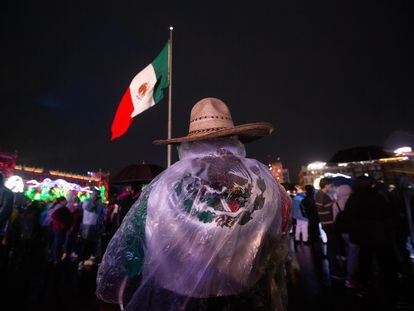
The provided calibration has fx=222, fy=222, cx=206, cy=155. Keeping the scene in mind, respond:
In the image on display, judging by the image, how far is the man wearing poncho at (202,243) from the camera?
1.28 metres

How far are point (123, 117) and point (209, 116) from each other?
6.48 meters


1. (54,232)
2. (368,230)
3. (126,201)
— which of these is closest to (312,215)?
(368,230)

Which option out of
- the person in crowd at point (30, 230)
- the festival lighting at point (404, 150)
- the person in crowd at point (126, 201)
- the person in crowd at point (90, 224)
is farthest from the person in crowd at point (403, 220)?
the person in crowd at point (30, 230)

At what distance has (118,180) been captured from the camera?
5.94 metres

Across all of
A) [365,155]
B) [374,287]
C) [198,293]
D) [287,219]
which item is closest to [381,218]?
[374,287]

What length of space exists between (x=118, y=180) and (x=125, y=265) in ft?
16.3

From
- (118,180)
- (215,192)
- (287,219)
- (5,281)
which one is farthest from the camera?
(118,180)

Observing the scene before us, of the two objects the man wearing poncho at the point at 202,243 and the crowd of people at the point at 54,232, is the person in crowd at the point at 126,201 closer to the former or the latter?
the crowd of people at the point at 54,232

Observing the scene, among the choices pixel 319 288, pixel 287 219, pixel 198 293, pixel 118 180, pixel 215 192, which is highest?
pixel 118 180

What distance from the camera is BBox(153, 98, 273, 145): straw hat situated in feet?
5.36

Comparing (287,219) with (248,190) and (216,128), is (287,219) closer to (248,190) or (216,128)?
(248,190)

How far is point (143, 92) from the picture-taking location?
721cm

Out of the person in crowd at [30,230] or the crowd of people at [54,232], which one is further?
the person in crowd at [30,230]

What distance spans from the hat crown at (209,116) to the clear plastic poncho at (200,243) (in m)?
0.32
